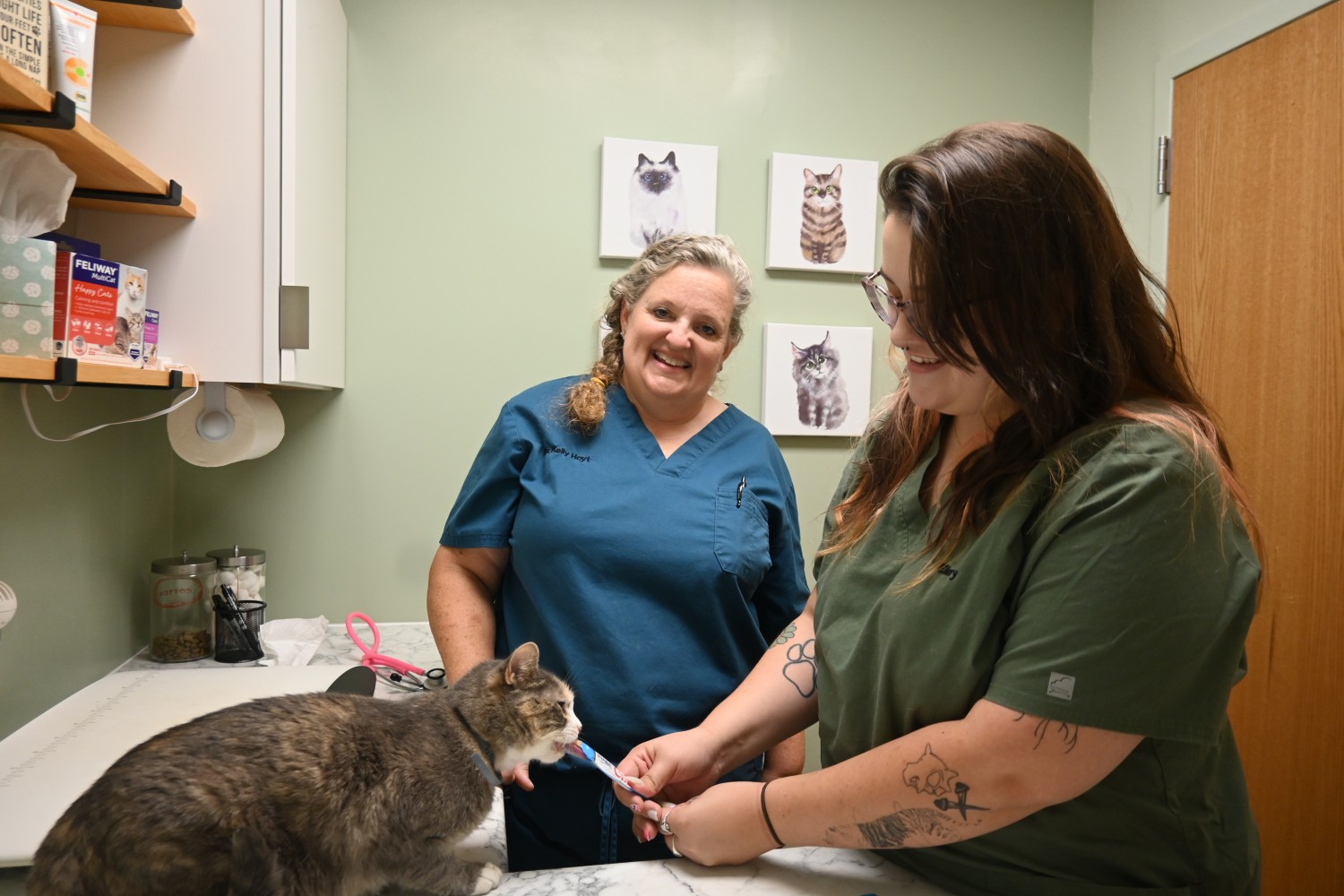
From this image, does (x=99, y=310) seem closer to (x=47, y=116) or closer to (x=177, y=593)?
(x=47, y=116)

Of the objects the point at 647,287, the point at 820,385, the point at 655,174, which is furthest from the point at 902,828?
the point at 655,174

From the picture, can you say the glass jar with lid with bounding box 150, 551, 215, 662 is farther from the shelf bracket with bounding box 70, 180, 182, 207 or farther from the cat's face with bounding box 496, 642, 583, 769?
the cat's face with bounding box 496, 642, 583, 769

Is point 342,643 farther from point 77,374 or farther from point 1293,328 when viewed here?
point 1293,328

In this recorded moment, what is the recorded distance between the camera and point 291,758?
0.72 metres

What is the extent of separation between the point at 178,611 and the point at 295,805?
1.32 metres

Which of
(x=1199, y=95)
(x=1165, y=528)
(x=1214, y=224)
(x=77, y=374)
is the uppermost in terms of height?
(x=1199, y=95)

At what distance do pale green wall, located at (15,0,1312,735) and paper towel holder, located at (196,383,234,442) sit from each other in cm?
37

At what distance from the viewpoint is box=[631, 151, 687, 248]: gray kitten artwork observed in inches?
89.8

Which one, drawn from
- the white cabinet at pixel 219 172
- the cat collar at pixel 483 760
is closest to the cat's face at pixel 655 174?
the white cabinet at pixel 219 172

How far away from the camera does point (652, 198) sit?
2.29 m

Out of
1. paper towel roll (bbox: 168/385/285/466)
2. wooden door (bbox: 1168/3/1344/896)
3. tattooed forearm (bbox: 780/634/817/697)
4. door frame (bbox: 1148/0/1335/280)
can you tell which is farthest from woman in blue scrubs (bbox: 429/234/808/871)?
door frame (bbox: 1148/0/1335/280)

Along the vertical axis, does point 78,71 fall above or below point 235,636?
above

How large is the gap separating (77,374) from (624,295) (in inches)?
35.7

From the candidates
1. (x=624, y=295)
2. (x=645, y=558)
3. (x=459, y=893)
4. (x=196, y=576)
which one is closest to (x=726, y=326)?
(x=624, y=295)
